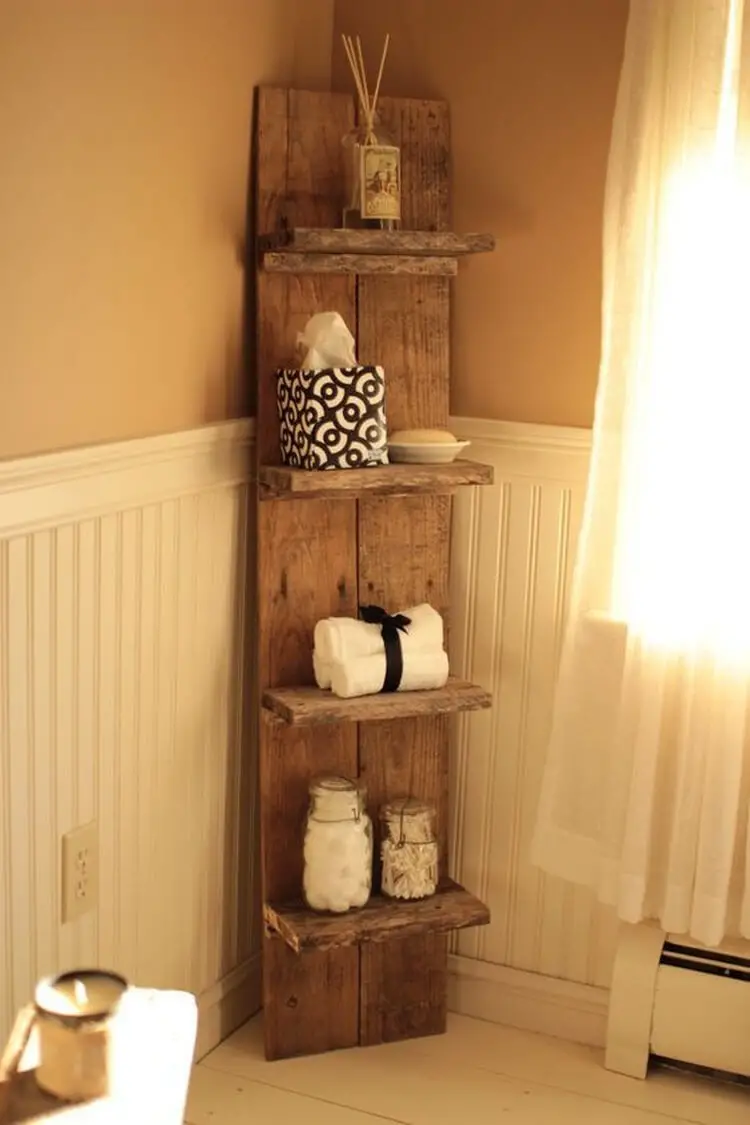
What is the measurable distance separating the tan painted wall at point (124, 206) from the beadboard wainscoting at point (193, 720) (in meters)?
0.08

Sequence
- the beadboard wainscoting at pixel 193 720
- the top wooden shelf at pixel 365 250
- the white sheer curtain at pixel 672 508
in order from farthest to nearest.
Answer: the top wooden shelf at pixel 365 250 → the white sheer curtain at pixel 672 508 → the beadboard wainscoting at pixel 193 720

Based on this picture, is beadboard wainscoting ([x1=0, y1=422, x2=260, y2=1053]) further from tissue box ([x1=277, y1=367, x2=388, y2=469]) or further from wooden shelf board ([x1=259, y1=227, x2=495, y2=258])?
wooden shelf board ([x1=259, y1=227, x2=495, y2=258])

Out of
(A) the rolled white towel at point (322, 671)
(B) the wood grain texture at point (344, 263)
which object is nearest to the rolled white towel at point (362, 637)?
(A) the rolled white towel at point (322, 671)

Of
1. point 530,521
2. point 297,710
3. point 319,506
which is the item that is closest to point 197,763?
point 297,710

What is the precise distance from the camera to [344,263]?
221cm

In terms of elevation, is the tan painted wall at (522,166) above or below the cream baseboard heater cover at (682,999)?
above

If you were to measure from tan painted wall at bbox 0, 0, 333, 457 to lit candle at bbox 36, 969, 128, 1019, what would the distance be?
2.59ft

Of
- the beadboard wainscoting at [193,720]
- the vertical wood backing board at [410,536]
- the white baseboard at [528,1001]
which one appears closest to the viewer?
the beadboard wainscoting at [193,720]

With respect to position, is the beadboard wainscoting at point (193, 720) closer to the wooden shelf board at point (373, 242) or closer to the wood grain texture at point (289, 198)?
the wood grain texture at point (289, 198)

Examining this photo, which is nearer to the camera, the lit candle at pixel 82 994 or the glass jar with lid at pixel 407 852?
the lit candle at pixel 82 994

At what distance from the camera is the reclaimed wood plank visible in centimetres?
218

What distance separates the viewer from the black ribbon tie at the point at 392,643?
2229mm

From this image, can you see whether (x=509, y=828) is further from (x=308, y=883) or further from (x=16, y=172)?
(x=16, y=172)

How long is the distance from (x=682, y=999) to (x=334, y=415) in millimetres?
1083
